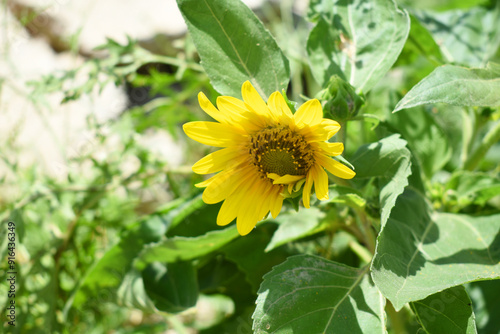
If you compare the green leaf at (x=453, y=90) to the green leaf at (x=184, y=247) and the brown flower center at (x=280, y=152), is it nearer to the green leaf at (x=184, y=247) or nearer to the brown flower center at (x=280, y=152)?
the brown flower center at (x=280, y=152)

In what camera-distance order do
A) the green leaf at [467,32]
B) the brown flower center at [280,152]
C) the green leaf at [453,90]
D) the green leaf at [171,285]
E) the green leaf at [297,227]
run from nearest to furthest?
the green leaf at [453,90] < the brown flower center at [280,152] < the green leaf at [297,227] < the green leaf at [171,285] < the green leaf at [467,32]

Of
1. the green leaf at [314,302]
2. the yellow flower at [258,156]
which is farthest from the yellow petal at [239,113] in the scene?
the green leaf at [314,302]

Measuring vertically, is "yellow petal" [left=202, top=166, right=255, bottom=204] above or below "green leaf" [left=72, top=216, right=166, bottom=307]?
above

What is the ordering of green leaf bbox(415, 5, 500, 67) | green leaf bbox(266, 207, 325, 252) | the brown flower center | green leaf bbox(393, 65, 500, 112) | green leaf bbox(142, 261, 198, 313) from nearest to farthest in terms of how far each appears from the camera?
1. green leaf bbox(393, 65, 500, 112)
2. the brown flower center
3. green leaf bbox(266, 207, 325, 252)
4. green leaf bbox(142, 261, 198, 313)
5. green leaf bbox(415, 5, 500, 67)

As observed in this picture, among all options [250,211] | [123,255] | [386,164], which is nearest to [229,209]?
[250,211]

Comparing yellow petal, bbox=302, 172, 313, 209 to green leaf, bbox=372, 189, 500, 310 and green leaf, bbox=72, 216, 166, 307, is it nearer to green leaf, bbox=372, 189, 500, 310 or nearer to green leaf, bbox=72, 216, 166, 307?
green leaf, bbox=372, 189, 500, 310

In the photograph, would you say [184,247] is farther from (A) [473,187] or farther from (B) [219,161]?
(A) [473,187]

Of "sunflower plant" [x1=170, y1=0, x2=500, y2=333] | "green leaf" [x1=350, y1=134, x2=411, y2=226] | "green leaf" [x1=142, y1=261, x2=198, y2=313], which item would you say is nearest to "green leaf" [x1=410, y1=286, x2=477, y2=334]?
"sunflower plant" [x1=170, y1=0, x2=500, y2=333]
